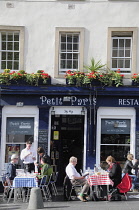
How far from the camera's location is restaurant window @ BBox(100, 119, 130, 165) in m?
17.9

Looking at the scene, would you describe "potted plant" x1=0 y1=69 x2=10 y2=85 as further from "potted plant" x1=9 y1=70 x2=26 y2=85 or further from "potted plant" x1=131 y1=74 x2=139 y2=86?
"potted plant" x1=131 y1=74 x2=139 y2=86

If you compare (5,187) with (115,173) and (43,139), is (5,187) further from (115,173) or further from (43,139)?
(115,173)

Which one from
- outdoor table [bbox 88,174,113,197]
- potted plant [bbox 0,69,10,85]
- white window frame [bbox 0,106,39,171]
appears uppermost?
potted plant [bbox 0,69,10,85]

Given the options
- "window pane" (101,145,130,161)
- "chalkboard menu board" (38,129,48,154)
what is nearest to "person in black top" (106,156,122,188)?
"window pane" (101,145,130,161)

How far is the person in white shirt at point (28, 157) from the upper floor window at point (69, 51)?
345 cm

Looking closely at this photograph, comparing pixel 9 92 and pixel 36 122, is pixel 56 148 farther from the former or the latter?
pixel 9 92

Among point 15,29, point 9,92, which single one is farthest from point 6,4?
point 9,92

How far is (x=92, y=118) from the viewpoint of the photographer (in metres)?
17.7

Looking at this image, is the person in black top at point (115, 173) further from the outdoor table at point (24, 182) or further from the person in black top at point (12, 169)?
the person in black top at point (12, 169)

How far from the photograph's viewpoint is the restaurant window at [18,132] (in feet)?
58.7

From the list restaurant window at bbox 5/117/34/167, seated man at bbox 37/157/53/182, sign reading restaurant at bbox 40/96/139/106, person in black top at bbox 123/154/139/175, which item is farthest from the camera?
restaurant window at bbox 5/117/34/167

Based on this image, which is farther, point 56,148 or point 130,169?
point 56,148

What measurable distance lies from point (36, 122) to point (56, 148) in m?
1.59

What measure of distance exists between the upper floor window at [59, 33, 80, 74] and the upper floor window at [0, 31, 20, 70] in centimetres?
178
